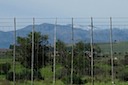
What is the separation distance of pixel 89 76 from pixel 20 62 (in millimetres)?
3249

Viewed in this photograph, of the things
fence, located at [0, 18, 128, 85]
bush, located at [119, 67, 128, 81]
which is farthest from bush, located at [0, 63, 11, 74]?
bush, located at [119, 67, 128, 81]

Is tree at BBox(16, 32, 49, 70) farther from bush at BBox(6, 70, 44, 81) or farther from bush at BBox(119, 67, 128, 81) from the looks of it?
bush at BBox(119, 67, 128, 81)

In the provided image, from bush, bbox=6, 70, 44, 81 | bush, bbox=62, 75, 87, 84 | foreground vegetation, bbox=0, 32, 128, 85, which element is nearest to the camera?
bush, bbox=62, 75, 87, 84

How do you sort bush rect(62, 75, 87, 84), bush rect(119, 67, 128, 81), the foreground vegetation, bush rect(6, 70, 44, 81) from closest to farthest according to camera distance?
bush rect(62, 75, 87, 84) → bush rect(6, 70, 44, 81) → the foreground vegetation → bush rect(119, 67, 128, 81)

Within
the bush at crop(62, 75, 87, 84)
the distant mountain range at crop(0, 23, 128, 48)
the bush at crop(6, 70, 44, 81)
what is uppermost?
the distant mountain range at crop(0, 23, 128, 48)

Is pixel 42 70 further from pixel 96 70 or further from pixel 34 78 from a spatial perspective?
pixel 96 70

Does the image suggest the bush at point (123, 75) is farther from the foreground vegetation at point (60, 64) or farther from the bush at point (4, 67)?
the bush at point (4, 67)

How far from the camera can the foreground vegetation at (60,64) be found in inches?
512

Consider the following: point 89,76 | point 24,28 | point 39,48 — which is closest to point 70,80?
point 89,76

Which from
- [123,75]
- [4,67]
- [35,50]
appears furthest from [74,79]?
[4,67]

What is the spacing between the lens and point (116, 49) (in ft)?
44.8

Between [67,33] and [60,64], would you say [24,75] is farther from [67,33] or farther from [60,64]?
[67,33]

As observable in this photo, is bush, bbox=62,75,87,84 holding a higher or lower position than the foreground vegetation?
lower

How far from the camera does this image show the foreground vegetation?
13.0m
